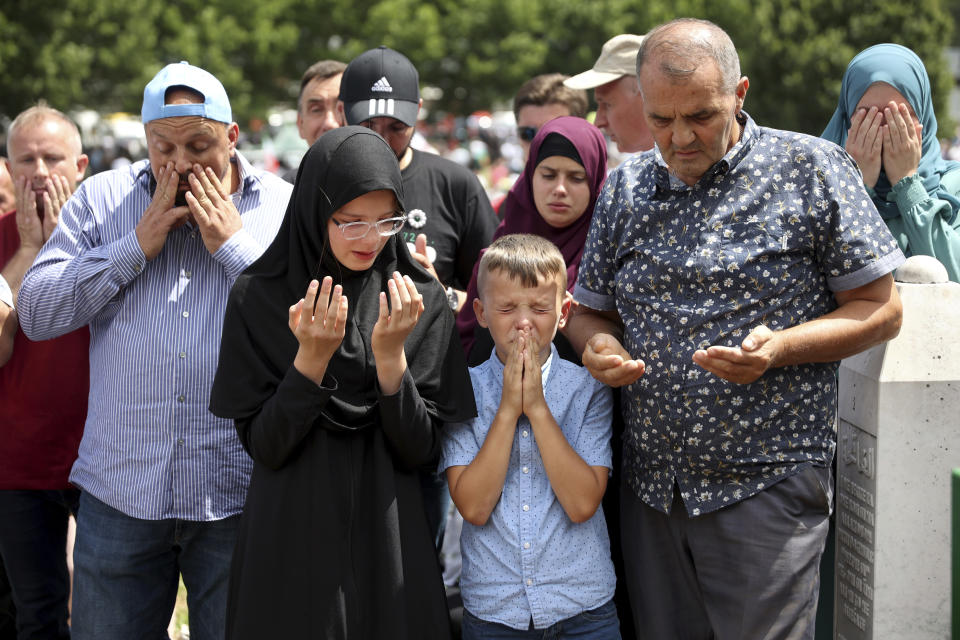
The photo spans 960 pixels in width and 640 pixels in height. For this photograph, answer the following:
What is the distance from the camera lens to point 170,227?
321 centimetres

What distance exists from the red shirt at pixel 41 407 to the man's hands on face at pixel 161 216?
95 centimetres

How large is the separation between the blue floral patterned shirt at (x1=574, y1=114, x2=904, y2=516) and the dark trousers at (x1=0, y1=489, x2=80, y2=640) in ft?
8.31

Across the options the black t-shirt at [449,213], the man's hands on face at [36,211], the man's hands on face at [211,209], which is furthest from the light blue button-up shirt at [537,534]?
the man's hands on face at [36,211]

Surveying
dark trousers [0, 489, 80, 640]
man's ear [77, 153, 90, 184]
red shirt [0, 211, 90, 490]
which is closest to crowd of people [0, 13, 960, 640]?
red shirt [0, 211, 90, 490]

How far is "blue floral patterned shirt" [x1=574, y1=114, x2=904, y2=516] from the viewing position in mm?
2779

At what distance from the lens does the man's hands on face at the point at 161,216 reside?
3195 mm

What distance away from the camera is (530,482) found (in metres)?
3.07

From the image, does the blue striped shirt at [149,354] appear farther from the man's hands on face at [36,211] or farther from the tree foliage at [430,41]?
the tree foliage at [430,41]

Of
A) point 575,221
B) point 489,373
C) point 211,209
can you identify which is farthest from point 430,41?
point 489,373

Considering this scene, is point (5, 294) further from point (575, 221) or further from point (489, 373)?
point (575, 221)

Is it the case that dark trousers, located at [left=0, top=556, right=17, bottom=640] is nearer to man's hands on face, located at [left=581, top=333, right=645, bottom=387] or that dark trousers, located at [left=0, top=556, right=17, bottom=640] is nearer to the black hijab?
the black hijab

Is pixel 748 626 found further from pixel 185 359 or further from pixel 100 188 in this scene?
pixel 100 188

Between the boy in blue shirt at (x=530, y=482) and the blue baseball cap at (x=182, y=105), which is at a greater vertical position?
the blue baseball cap at (x=182, y=105)

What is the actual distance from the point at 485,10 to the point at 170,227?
4269 cm
